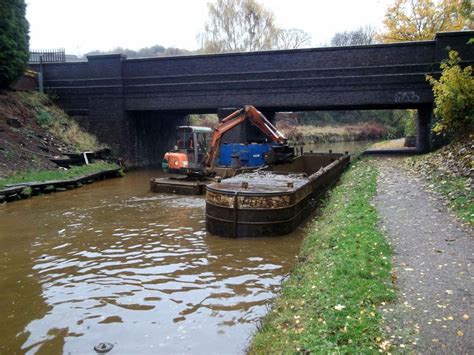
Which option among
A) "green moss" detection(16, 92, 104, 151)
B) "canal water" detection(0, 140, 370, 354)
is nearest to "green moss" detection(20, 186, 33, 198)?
"canal water" detection(0, 140, 370, 354)

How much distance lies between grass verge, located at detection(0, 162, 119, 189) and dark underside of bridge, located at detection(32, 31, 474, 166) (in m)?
5.23

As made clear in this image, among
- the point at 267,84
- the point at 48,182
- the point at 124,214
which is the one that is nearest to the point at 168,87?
the point at 267,84

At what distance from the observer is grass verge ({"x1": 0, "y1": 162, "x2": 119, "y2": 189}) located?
647 inches

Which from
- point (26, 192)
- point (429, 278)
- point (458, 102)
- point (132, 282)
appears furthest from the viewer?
point (26, 192)

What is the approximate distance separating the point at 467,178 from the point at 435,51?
12.8m

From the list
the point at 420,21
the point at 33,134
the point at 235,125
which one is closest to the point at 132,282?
the point at 235,125

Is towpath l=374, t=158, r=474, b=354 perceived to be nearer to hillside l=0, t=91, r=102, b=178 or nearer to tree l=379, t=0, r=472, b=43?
hillside l=0, t=91, r=102, b=178

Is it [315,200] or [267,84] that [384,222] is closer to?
[315,200]

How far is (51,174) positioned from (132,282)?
1280cm

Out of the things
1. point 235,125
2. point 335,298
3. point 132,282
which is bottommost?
point 132,282

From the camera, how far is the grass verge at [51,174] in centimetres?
1644

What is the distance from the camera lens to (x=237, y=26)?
42719mm

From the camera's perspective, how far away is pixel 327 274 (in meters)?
5.82

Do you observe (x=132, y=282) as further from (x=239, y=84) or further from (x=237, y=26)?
(x=237, y=26)
